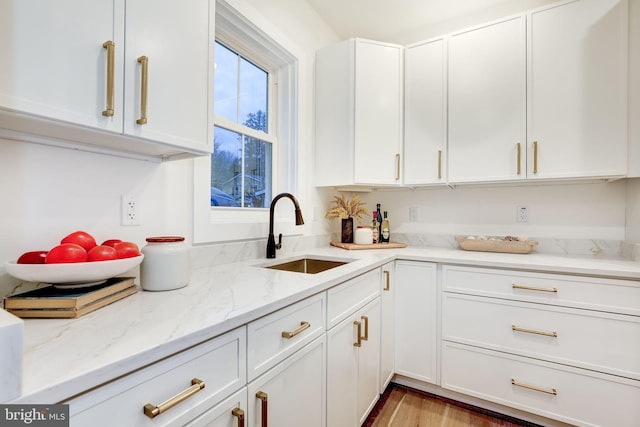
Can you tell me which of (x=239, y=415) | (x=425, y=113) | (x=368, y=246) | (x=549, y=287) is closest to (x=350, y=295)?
(x=239, y=415)

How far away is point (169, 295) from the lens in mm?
954

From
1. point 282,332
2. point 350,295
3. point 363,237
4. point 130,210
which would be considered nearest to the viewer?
point 282,332

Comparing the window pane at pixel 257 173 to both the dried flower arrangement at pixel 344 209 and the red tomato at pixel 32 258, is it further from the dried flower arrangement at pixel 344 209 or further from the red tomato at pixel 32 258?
the red tomato at pixel 32 258

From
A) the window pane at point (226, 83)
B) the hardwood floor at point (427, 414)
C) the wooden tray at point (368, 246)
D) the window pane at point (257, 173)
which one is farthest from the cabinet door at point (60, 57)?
the hardwood floor at point (427, 414)

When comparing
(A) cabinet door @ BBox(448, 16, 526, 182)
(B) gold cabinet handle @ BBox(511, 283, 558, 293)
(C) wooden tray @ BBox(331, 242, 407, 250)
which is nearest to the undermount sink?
(C) wooden tray @ BBox(331, 242, 407, 250)

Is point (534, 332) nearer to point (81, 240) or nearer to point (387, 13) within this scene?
point (81, 240)

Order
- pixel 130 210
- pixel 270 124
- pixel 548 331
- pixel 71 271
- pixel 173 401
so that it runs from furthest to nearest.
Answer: pixel 270 124 → pixel 548 331 → pixel 130 210 → pixel 71 271 → pixel 173 401

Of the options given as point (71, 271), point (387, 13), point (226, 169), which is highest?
point (387, 13)

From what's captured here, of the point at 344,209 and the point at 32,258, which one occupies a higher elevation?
the point at 344,209

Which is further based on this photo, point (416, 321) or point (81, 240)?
point (416, 321)

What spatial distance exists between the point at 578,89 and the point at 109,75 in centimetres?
234

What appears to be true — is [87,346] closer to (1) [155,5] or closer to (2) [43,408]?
(2) [43,408]

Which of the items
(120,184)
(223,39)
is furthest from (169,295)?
(223,39)

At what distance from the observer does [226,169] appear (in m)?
1.74
